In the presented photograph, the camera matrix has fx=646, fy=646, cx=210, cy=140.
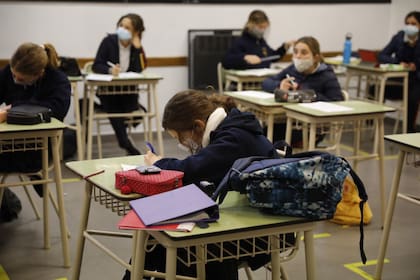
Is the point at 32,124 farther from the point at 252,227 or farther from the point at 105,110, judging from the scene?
the point at 105,110

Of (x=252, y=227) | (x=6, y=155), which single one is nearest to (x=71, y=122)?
(x=6, y=155)

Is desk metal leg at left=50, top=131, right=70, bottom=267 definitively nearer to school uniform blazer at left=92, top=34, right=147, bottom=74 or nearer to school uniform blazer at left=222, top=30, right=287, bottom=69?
school uniform blazer at left=92, top=34, right=147, bottom=74

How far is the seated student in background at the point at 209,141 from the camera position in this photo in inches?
90.0

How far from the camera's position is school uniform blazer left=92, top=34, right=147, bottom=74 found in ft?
17.9

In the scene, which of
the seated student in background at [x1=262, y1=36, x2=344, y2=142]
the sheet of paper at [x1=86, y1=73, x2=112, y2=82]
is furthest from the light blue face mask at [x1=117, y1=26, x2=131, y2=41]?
the seated student in background at [x1=262, y1=36, x2=344, y2=142]

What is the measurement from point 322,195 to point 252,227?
25cm

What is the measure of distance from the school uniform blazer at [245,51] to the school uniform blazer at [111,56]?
3.07ft

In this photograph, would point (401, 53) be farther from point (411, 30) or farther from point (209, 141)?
point (209, 141)

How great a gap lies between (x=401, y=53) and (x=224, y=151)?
4.93 m

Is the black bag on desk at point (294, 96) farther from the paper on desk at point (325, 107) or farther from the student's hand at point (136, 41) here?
the student's hand at point (136, 41)

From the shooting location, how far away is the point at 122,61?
18.5 feet

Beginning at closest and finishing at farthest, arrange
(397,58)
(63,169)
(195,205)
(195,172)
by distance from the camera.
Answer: (195,205) → (195,172) → (63,169) → (397,58)

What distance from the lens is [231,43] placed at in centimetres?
687

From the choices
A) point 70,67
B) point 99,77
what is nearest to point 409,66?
point 99,77
